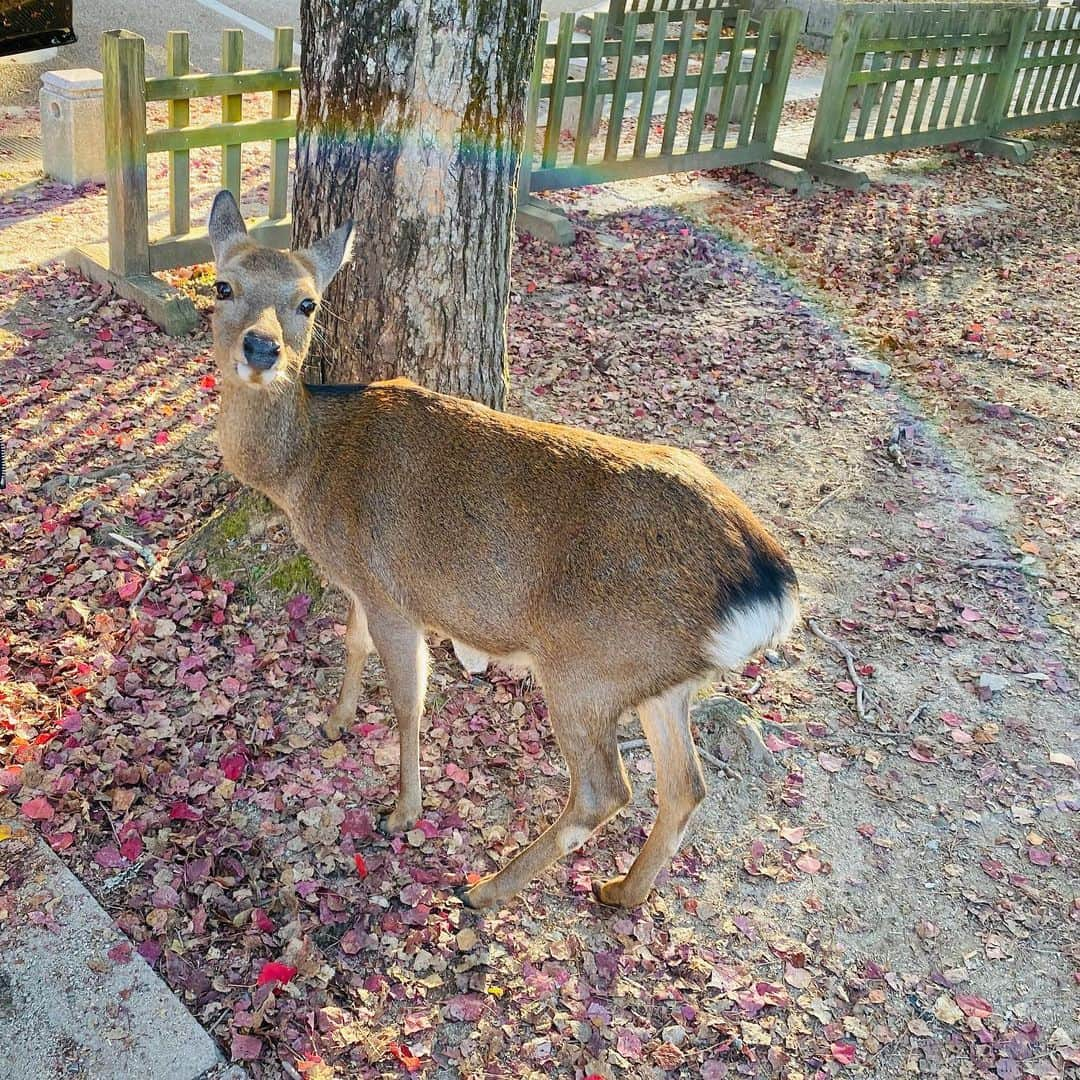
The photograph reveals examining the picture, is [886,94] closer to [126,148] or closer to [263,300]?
[126,148]

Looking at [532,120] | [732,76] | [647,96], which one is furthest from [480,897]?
[732,76]

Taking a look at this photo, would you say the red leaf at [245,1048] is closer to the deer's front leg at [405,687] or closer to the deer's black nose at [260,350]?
the deer's front leg at [405,687]

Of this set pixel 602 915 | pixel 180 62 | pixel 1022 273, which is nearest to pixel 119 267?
pixel 180 62

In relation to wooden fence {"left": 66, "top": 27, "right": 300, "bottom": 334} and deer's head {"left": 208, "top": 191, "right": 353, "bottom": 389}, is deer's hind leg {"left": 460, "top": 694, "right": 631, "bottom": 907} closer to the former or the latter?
deer's head {"left": 208, "top": 191, "right": 353, "bottom": 389}

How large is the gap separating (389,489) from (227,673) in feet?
4.05

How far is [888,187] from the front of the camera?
38.8 ft

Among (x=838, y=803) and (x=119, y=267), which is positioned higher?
(x=119, y=267)

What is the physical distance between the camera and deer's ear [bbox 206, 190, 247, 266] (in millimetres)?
4117

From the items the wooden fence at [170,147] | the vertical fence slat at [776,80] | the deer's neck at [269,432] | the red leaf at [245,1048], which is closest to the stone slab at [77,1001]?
the red leaf at [245,1048]

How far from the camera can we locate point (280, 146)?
305 inches

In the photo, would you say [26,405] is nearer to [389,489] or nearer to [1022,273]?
[389,489]

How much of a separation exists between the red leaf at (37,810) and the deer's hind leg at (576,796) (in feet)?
4.69

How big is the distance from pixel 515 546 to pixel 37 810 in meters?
1.86

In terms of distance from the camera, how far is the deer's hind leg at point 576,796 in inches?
140
